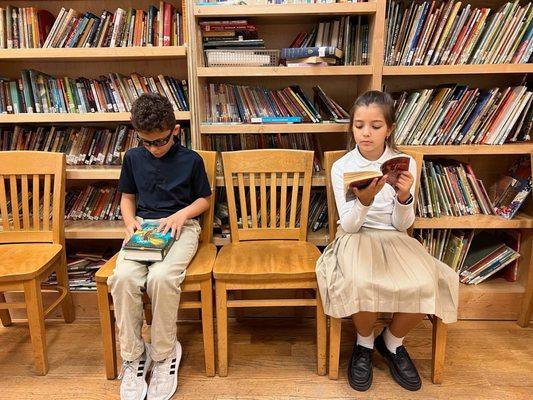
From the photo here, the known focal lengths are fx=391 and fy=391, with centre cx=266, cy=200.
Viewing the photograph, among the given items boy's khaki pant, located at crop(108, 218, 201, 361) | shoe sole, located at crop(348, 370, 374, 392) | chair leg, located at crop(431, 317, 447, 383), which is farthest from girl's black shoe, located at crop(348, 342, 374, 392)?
boy's khaki pant, located at crop(108, 218, 201, 361)

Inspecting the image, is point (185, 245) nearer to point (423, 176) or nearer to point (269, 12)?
point (269, 12)

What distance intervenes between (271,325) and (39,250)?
1.16m

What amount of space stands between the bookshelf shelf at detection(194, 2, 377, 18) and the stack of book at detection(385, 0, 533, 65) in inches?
7.4

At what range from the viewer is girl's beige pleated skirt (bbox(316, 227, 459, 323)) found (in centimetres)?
141

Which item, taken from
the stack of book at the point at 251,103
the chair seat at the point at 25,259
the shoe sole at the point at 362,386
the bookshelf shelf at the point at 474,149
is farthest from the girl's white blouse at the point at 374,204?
the chair seat at the point at 25,259

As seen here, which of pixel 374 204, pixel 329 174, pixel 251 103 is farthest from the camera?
pixel 251 103

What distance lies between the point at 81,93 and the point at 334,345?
5.60ft

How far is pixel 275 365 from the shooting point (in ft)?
5.59

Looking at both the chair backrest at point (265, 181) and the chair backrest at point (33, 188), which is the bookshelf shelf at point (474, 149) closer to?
the chair backrest at point (265, 181)

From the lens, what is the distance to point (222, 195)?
2.10 metres

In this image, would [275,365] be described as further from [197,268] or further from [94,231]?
[94,231]

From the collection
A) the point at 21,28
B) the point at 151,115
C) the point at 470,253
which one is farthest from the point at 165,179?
the point at 470,253

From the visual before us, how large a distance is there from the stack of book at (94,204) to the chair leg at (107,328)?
2.18 ft

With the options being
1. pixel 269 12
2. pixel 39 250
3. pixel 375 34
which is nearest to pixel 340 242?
pixel 375 34
